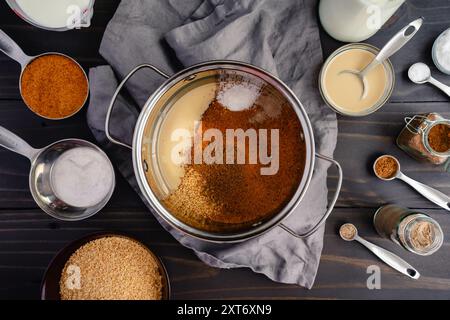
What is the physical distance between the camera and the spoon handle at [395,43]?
0.93 metres

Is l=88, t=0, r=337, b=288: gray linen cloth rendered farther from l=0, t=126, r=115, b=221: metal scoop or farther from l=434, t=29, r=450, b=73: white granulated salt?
l=434, t=29, r=450, b=73: white granulated salt

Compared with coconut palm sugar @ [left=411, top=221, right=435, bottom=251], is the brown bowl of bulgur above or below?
below

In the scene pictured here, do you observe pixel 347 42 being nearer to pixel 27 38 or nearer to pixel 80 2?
pixel 80 2

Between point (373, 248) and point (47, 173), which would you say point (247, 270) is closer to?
point (373, 248)

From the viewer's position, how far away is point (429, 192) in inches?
41.8

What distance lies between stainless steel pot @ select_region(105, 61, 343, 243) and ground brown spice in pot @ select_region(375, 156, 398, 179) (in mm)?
196

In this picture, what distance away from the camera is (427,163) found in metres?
1.08

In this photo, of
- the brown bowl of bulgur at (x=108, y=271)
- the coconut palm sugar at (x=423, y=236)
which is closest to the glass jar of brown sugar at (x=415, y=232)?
the coconut palm sugar at (x=423, y=236)

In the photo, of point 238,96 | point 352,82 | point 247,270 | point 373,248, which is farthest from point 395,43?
point 247,270

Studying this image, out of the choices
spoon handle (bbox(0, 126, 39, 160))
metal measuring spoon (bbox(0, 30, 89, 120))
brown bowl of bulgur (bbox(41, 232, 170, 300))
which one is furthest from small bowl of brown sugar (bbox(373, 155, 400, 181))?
spoon handle (bbox(0, 126, 39, 160))

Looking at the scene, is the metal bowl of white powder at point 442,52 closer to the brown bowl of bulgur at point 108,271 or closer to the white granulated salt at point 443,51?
the white granulated salt at point 443,51

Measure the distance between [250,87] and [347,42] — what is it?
29 cm

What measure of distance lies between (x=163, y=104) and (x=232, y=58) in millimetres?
202

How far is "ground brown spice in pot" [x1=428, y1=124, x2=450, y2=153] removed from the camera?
1.00m
